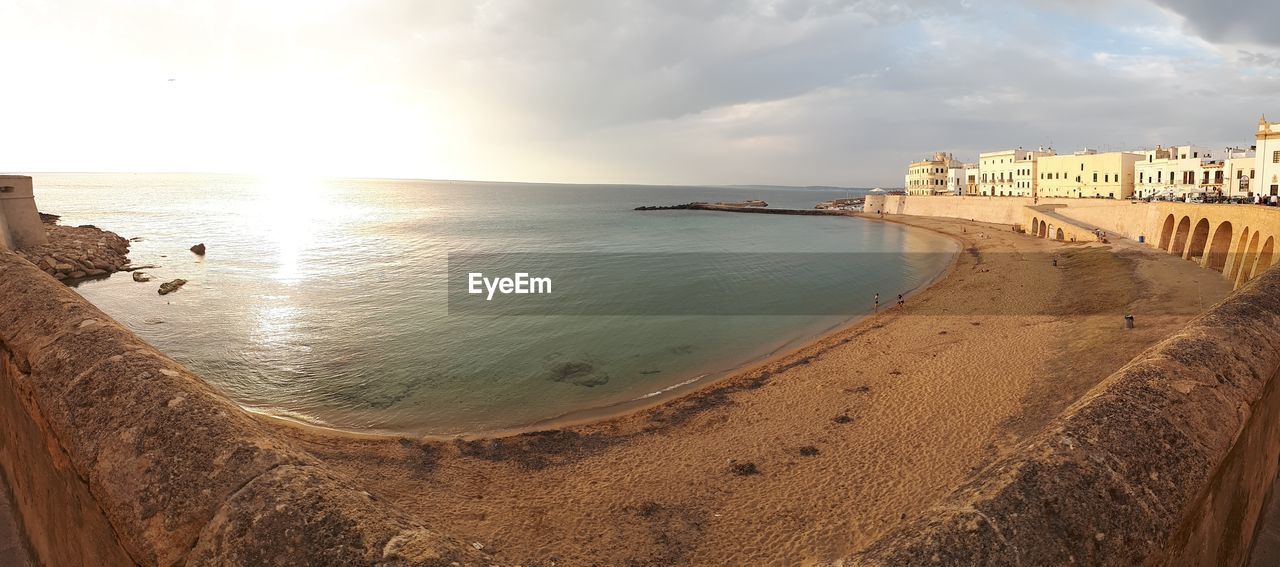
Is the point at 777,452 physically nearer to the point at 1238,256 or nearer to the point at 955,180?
the point at 1238,256

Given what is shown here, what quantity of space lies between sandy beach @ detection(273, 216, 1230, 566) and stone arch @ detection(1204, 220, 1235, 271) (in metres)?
4.96

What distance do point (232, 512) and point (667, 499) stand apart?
10.4 m

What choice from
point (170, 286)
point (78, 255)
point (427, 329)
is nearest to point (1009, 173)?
point (427, 329)

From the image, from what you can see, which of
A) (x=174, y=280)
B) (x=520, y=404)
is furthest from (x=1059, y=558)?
(x=174, y=280)

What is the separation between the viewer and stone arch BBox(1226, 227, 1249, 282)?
23516 millimetres

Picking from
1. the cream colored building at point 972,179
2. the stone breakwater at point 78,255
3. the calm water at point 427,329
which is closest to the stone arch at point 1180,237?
the calm water at point 427,329

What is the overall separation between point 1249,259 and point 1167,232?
44.0ft

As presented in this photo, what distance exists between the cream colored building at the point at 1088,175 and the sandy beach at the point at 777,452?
4584cm

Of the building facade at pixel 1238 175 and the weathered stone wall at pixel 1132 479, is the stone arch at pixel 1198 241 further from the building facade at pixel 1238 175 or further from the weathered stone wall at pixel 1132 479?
the weathered stone wall at pixel 1132 479

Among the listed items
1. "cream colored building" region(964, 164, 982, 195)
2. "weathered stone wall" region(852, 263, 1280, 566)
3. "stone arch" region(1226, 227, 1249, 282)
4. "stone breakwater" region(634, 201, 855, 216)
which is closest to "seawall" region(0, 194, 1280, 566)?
"weathered stone wall" region(852, 263, 1280, 566)

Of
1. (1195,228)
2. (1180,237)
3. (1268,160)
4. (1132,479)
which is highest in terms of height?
(1268,160)

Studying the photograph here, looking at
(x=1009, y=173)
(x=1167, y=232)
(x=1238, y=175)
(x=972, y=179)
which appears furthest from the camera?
(x=972, y=179)

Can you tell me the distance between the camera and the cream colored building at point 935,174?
9175 cm

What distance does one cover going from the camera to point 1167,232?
3384 centimetres
